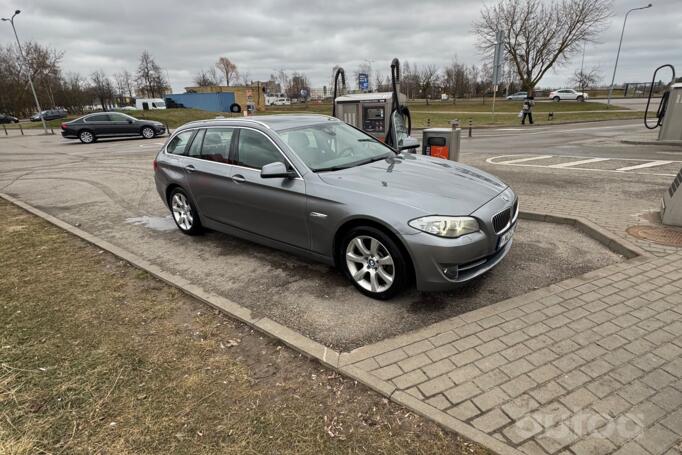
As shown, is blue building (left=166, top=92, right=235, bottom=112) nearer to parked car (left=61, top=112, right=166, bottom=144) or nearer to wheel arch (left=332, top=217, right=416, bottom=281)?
parked car (left=61, top=112, right=166, bottom=144)

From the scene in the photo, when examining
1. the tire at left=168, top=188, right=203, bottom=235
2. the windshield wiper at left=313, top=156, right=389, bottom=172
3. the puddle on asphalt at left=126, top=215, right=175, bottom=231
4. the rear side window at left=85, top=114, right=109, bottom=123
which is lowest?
the puddle on asphalt at left=126, top=215, right=175, bottom=231

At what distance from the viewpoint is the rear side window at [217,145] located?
4.78 meters

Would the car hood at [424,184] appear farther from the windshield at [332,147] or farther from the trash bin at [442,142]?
the trash bin at [442,142]

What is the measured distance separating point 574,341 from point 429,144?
18.0ft

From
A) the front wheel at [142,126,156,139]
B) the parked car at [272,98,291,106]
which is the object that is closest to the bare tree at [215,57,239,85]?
the parked car at [272,98,291,106]

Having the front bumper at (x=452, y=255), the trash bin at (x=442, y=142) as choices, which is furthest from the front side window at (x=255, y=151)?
the trash bin at (x=442, y=142)

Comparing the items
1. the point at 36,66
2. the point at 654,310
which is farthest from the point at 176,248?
the point at 36,66

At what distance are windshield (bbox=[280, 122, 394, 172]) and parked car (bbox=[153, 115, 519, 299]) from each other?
0.04ft

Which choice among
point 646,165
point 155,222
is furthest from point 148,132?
point 646,165

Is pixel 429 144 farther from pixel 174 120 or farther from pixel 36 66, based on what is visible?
pixel 36 66

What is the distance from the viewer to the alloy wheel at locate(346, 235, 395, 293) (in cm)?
349

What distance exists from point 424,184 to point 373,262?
86 cm

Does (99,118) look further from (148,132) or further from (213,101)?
(213,101)

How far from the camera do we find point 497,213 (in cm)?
350
